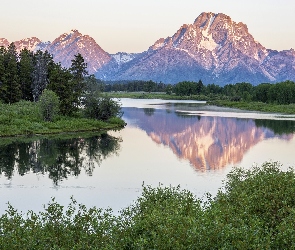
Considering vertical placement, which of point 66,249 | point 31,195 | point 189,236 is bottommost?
point 31,195

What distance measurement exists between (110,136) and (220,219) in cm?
6430

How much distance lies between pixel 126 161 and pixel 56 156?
34.7 feet

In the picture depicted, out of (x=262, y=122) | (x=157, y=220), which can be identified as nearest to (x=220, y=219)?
(x=157, y=220)

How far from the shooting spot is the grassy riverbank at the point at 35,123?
273 feet

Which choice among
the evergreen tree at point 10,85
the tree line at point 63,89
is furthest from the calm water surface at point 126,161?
the evergreen tree at point 10,85

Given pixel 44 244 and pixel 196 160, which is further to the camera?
pixel 196 160

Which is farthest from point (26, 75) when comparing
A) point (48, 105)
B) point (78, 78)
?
point (48, 105)

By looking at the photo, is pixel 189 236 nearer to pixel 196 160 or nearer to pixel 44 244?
pixel 44 244

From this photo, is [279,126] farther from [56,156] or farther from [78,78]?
[56,156]

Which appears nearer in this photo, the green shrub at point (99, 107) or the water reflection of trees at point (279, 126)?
the water reflection of trees at point (279, 126)

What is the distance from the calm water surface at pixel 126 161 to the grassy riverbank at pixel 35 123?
6615 millimetres

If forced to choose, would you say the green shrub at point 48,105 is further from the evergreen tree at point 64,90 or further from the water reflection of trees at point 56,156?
the water reflection of trees at point 56,156

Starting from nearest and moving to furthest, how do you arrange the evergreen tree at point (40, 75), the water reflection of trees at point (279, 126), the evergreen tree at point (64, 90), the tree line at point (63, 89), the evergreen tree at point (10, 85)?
the tree line at point (63, 89)
the water reflection of trees at point (279, 126)
the evergreen tree at point (64, 90)
the evergreen tree at point (10, 85)
the evergreen tree at point (40, 75)

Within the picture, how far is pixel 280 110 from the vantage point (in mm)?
→ 165000
